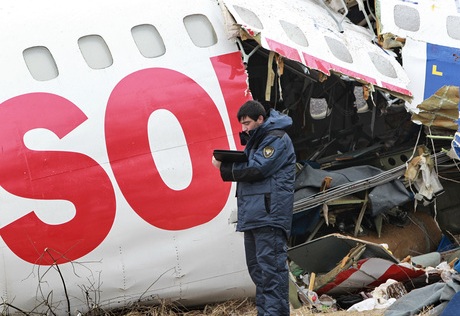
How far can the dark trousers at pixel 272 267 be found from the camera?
877 centimetres

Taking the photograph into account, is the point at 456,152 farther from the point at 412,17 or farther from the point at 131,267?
the point at 131,267

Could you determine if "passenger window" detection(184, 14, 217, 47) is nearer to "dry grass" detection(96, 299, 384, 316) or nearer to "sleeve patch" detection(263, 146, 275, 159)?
"sleeve patch" detection(263, 146, 275, 159)

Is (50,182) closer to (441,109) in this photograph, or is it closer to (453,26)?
(441,109)

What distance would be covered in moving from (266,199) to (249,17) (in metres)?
2.45

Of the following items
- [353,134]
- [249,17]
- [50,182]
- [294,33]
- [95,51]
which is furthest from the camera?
[353,134]

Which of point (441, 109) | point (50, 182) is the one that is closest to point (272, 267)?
point (50, 182)

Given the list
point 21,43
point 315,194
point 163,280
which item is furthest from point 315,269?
point 21,43

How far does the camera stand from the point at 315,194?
10.9m

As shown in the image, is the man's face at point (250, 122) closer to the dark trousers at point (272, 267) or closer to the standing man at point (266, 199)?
the standing man at point (266, 199)

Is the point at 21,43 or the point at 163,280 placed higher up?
the point at 21,43

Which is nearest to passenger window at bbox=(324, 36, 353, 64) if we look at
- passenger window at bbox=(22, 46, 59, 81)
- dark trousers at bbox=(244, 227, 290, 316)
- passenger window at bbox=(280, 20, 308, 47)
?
passenger window at bbox=(280, 20, 308, 47)

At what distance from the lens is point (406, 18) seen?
11938mm

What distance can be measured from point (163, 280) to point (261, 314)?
1.36 metres

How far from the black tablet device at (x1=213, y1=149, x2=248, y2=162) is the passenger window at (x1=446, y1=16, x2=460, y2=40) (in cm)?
434
